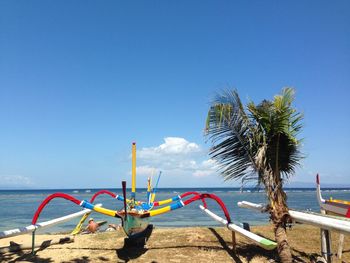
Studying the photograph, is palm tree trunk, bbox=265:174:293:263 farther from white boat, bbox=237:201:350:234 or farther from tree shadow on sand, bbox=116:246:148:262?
tree shadow on sand, bbox=116:246:148:262

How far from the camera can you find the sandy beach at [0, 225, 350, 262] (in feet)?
27.8

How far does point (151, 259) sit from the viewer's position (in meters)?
8.56

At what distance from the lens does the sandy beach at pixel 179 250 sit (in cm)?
848

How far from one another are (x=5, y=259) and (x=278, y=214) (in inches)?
280

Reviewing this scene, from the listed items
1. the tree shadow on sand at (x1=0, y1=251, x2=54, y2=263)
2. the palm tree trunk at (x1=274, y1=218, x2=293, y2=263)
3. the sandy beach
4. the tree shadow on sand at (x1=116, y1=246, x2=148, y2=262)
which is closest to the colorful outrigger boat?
the palm tree trunk at (x1=274, y1=218, x2=293, y2=263)

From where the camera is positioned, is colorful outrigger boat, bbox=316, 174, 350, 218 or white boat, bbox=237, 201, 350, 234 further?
colorful outrigger boat, bbox=316, 174, 350, 218

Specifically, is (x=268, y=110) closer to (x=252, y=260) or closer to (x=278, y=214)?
(x=278, y=214)

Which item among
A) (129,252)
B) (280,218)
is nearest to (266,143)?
(280,218)

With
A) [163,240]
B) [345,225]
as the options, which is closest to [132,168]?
[163,240]

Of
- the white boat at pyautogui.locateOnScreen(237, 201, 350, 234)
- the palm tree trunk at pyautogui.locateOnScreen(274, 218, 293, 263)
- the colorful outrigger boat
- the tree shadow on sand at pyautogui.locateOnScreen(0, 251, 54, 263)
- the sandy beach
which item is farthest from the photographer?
the tree shadow on sand at pyautogui.locateOnScreen(0, 251, 54, 263)

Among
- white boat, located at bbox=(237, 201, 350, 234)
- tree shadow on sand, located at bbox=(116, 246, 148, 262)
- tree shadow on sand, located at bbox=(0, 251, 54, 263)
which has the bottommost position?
tree shadow on sand, located at bbox=(0, 251, 54, 263)

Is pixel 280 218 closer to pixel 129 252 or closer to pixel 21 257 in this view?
pixel 129 252

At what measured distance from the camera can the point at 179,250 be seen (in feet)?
29.9

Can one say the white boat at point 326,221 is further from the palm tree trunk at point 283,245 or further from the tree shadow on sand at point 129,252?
the tree shadow on sand at point 129,252
